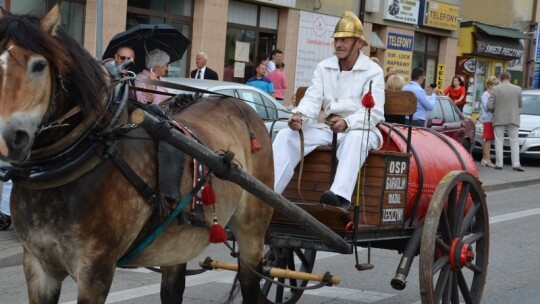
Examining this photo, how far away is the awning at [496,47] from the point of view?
3128cm

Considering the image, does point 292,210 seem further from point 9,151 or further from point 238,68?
point 238,68

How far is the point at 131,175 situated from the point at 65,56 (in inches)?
25.9

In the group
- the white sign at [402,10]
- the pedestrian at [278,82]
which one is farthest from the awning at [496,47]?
the pedestrian at [278,82]

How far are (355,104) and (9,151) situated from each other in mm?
3297

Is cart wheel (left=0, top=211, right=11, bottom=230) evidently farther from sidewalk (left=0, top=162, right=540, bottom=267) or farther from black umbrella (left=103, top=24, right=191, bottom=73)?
sidewalk (left=0, top=162, right=540, bottom=267)

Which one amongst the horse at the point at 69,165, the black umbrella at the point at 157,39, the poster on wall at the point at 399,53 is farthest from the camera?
the poster on wall at the point at 399,53

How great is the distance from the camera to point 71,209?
4008 mm

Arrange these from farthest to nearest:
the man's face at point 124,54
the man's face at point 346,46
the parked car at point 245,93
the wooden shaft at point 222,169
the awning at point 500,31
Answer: the awning at point 500,31, the parked car at point 245,93, the man's face at point 124,54, the man's face at point 346,46, the wooden shaft at point 222,169

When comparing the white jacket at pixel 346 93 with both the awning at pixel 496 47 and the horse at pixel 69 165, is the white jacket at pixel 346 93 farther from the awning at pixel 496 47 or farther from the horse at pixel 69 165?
the awning at pixel 496 47

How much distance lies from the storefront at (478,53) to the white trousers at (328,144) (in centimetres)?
2475

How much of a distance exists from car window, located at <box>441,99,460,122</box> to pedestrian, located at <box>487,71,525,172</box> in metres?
0.89

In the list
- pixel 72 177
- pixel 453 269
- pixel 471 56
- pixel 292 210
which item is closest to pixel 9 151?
pixel 72 177

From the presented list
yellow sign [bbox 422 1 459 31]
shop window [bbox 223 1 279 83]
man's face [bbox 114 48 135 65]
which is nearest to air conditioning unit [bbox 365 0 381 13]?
yellow sign [bbox 422 1 459 31]

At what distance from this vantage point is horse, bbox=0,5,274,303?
3.69 meters
